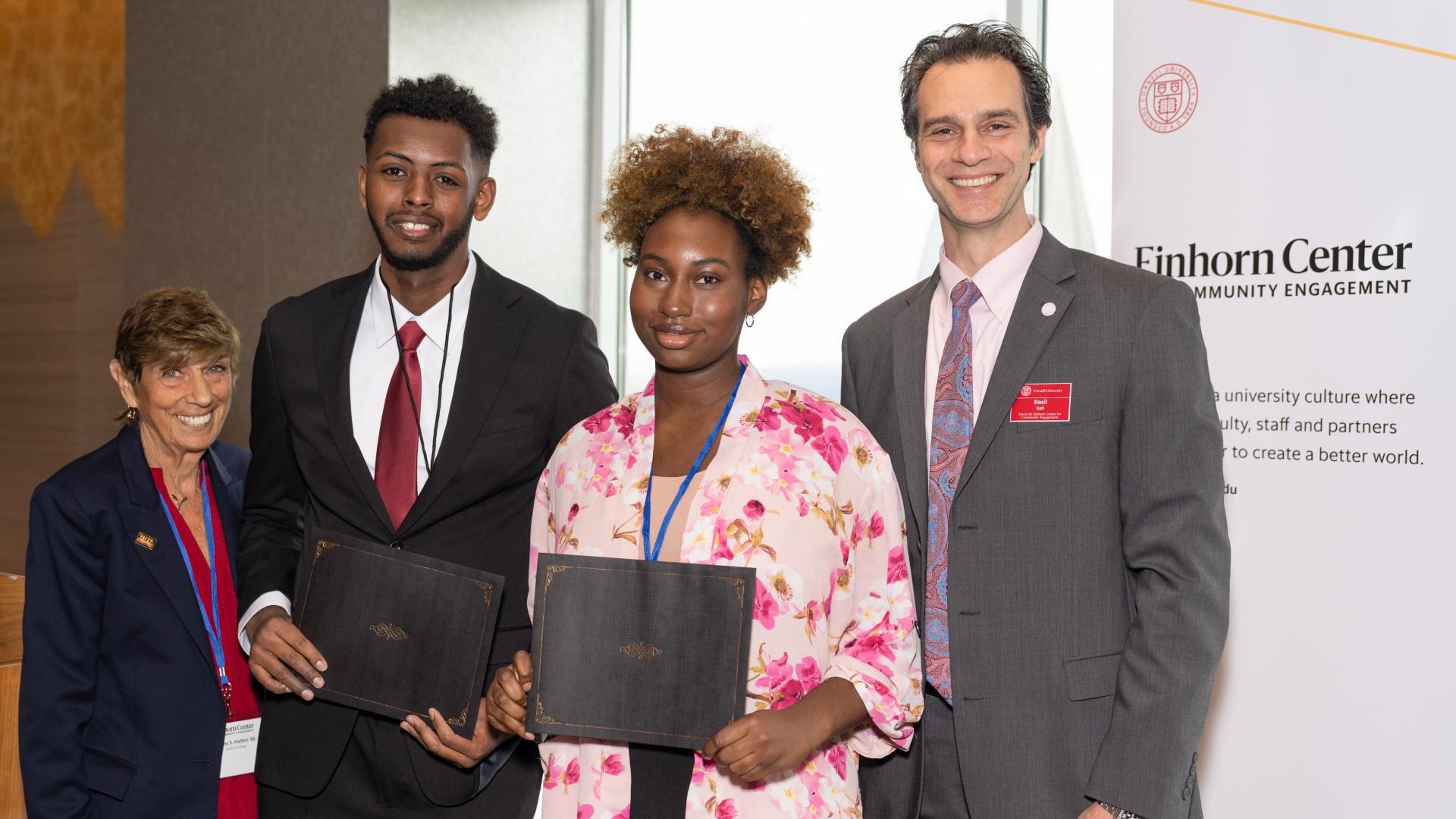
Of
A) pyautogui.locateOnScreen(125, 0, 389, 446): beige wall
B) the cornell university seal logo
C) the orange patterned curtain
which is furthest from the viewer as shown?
the orange patterned curtain

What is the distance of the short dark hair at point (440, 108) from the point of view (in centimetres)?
232

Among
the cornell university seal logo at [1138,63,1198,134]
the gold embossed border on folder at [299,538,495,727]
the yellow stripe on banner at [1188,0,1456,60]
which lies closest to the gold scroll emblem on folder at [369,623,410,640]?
the gold embossed border on folder at [299,538,495,727]

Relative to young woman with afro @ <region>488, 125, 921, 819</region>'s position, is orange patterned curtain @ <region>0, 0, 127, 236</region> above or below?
above

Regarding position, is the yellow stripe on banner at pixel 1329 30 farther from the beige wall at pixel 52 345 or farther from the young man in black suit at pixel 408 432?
the beige wall at pixel 52 345

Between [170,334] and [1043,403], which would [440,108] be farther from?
[1043,403]

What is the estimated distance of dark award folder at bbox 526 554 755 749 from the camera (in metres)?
1.63

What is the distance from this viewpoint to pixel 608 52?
502cm

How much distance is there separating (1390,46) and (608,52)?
3175mm

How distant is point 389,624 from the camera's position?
1959 mm

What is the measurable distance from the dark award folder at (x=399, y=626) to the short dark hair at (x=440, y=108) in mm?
854

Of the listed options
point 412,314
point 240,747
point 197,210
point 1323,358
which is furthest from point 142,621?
point 197,210

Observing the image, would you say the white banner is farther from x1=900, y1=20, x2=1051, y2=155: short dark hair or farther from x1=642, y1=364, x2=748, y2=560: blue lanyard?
x1=642, y1=364, x2=748, y2=560: blue lanyard

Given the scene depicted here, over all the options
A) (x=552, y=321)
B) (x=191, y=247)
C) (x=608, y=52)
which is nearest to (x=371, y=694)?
(x=552, y=321)

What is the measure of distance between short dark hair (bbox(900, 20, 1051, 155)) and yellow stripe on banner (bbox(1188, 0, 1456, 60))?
1101 millimetres
